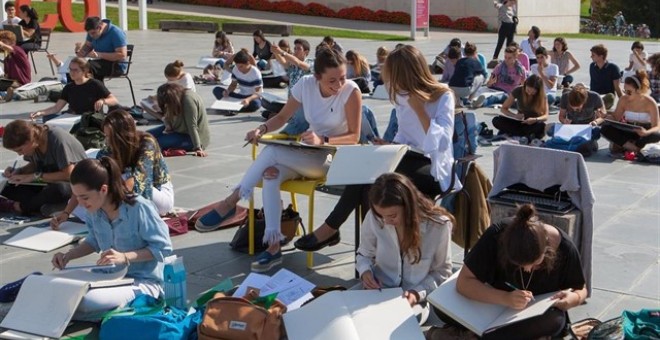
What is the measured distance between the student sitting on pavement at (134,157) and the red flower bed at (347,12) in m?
30.7

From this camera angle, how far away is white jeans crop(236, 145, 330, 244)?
6090 millimetres

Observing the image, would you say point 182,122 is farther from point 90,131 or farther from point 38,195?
point 38,195

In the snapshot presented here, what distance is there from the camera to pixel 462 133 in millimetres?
→ 5945

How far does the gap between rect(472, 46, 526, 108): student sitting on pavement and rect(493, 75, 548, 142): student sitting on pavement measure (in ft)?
9.46

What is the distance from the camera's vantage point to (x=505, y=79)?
14648 millimetres

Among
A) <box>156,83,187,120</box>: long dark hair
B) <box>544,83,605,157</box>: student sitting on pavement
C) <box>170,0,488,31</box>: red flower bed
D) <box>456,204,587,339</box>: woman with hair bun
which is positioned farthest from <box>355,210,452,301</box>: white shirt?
<box>170,0,488,31</box>: red flower bed

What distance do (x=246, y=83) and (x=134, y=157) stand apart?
7.32 metres

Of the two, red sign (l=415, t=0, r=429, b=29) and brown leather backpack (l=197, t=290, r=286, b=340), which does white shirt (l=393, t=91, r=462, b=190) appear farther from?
red sign (l=415, t=0, r=429, b=29)

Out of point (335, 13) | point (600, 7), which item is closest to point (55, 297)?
point (335, 13)

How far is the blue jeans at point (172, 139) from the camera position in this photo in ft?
32.7

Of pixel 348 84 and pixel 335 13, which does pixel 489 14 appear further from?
pixel 348 84

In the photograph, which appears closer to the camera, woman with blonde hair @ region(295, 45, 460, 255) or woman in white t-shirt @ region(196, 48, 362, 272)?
woman with blonde hair @ region(295, 45, 460, 255)

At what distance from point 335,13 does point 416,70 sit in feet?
113

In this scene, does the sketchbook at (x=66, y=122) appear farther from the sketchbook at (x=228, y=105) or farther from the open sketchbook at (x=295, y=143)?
the open sketchbook at (x=295, y=143)
